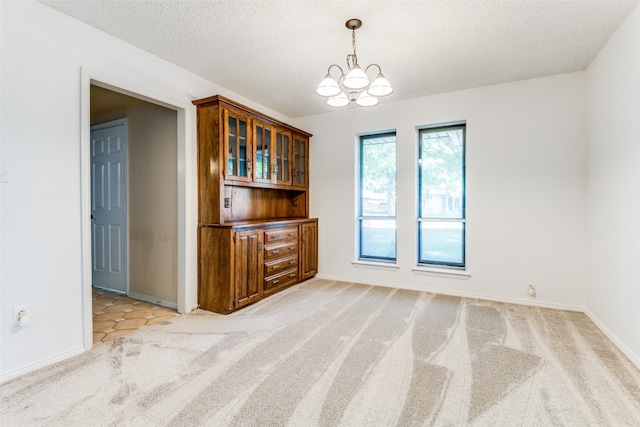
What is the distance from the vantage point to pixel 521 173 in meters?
3.47

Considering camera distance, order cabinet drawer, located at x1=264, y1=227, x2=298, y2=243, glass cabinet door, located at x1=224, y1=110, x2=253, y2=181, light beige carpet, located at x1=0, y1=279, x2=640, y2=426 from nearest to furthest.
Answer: light beige carpet, located at x1=0, y1=279, x2=640, y2=426 → glass cabinet door, located at x1=224, y1=110, x2=253, y2=181 → cabinet drawer, located at x1=264, y1=227, x2=298, y2=243

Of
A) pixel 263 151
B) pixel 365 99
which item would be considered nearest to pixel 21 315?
pixel 263 151

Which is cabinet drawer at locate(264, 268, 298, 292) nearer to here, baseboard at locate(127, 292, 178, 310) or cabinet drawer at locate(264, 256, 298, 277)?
cabinet drawer at locate(264, 256, 298, 277)

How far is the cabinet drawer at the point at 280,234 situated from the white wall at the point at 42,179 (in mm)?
1774

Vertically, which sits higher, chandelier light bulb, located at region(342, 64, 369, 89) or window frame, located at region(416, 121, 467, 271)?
chandelier light bulb, located at region(342, 64, 369, 89)

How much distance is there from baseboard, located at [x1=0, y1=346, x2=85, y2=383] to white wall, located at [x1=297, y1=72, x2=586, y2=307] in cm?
323

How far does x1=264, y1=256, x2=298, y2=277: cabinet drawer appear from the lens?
3674 millimetres

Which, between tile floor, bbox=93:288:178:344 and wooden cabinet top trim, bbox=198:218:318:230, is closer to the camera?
tile floor, bbox=93:288:178:344

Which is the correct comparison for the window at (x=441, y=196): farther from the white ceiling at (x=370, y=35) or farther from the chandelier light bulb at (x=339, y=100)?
the chandelier light bulb at (x=339, y=100)

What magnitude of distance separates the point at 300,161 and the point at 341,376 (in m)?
3.18

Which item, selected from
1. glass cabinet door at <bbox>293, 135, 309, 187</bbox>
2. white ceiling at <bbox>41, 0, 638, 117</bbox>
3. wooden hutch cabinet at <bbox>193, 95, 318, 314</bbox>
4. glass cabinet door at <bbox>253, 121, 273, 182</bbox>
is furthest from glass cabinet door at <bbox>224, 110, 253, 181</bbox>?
glass cabinet door at <bbox>293, 135, 309, 187</bbox>

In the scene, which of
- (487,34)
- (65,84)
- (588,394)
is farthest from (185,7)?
(588,394)

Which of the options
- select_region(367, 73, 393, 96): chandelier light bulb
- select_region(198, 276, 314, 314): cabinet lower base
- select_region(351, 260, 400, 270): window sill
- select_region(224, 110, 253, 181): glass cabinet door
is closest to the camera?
select_region(367, 73, 393, 96): chandelier light bulb

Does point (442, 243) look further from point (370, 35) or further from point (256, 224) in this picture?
point (370, 35)
